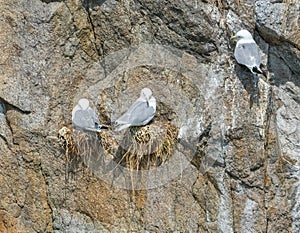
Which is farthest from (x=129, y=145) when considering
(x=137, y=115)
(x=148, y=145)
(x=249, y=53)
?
(x=249, y=53)

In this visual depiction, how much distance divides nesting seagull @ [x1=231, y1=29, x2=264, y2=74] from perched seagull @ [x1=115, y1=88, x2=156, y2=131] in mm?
714

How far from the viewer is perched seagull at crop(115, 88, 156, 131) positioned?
17.0 ft

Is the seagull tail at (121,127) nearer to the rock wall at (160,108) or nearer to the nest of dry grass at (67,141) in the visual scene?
the rock wall at (160,108)

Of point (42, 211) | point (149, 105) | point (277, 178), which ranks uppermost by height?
point (149, 105)

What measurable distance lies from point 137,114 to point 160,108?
0.30 metres

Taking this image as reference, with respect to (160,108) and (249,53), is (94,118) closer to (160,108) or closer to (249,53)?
(160,108)

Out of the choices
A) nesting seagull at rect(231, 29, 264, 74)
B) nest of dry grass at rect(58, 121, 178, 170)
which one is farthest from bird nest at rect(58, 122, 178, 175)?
nesting seagull at rect(231, 29, 264, 74)

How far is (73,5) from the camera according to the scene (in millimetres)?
5551

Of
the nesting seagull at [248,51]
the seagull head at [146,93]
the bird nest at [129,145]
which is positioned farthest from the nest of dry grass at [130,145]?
the nesting seagull at [248,51]

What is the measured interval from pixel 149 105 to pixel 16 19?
1.23 meters

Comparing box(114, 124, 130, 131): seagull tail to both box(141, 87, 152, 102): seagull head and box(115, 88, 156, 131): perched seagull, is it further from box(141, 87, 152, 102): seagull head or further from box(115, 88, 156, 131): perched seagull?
box(141, 87, 152, 102): seagull head

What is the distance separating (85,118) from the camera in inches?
207

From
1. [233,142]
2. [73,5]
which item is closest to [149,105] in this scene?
[233,142]

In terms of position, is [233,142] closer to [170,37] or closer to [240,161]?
[240,161]
